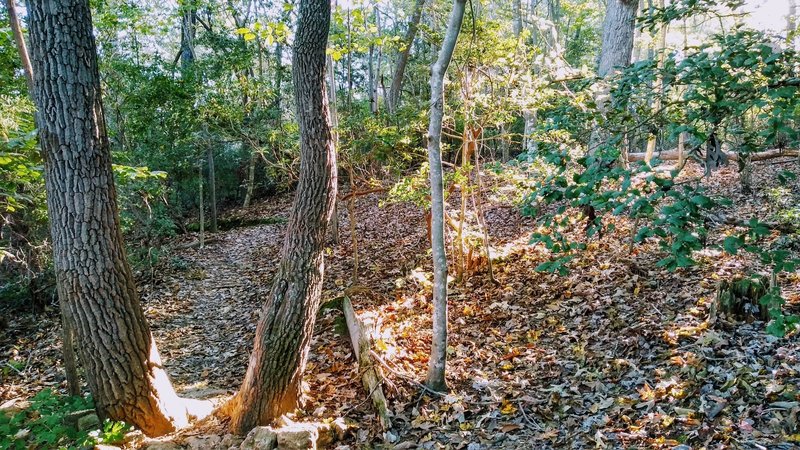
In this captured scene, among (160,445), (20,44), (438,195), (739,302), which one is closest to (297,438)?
(160,445)

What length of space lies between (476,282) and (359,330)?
237 centimetres

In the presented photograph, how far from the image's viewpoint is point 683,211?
1945 millimetres

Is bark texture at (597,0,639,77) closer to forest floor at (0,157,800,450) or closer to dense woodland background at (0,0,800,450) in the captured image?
dense woodland background at (0,0,800,450)

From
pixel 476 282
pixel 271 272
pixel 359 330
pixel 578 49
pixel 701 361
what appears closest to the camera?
pixel 701 361

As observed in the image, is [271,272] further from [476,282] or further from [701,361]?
[701,361]

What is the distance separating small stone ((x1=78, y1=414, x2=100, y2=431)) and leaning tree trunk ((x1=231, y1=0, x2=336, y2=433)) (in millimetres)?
1140

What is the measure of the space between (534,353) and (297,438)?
2.69m

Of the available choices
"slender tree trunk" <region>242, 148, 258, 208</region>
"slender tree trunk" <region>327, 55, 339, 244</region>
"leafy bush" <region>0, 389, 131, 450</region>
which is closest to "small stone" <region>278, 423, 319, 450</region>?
"leafy bush" <region>0, 389, 131, 450</region>

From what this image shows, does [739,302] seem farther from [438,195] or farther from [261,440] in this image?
[261,440]

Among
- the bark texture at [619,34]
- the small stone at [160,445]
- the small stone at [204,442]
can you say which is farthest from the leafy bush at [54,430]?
the bark texture at [619,34]

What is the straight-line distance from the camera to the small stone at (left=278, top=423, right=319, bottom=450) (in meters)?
3.66

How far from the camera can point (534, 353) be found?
4.94 metres

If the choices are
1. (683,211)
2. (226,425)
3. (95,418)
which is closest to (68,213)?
(95,418)

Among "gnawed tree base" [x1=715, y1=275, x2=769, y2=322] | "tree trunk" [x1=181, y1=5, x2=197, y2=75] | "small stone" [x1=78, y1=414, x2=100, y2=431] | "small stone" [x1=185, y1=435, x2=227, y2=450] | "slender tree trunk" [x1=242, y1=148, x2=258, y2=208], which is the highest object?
"tree trunk" [x1=181, y1=5, x2=197, y2=75]
